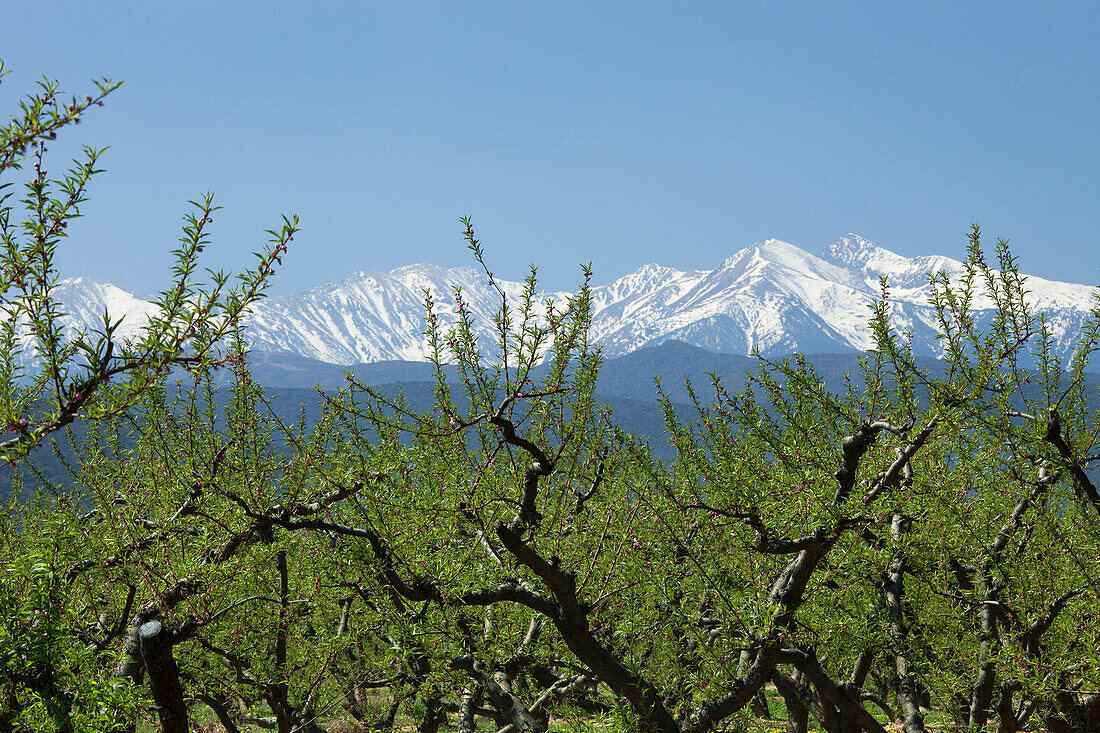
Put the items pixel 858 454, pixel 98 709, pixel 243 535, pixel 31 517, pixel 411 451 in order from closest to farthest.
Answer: pixel 98 709
pixel 243 535
pixel 858 454
pixel 411 451
pixel 31 517

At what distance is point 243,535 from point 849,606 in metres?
6.97

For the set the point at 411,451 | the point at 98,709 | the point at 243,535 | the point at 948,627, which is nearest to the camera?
the point at 98,709

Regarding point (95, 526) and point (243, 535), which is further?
point (95, 526)

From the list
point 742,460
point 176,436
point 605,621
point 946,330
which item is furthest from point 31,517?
point 946,330

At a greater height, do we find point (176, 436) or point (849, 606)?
point (176, 436)

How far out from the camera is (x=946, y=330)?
7512 mm

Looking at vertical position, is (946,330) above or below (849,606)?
above

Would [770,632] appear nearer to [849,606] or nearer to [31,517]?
[849,606]

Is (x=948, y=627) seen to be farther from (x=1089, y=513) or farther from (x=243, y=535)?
(x=243, y=535)

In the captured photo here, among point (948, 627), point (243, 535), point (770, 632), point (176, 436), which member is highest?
point (176, 436)

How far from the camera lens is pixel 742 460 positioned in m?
9.45

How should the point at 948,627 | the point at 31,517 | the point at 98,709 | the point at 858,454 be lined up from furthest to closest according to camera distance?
1. the point at 31,517
2. the point at 948,627
3. the point at 858,454
4. the point at 98,709

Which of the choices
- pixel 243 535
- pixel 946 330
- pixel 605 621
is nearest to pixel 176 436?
pixel 243 535

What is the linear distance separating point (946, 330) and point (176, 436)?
290 inches
